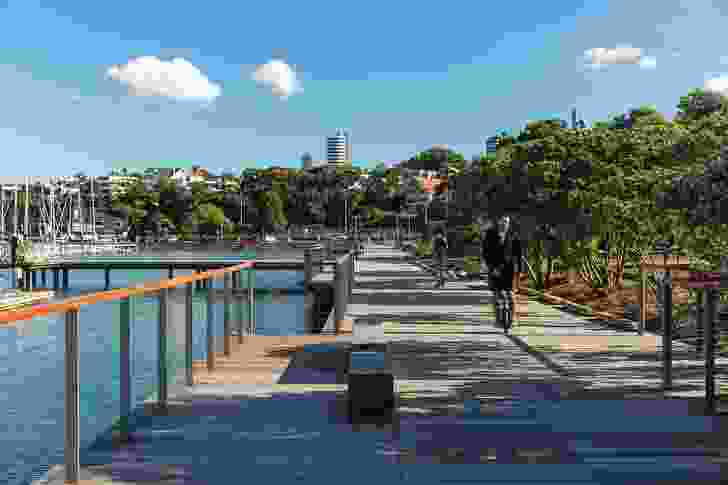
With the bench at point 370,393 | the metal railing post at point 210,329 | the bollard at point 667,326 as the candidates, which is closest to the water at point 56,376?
the bench at point 370,393

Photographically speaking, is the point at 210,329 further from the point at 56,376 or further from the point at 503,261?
the point at 503,261

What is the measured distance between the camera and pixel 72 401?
480cm

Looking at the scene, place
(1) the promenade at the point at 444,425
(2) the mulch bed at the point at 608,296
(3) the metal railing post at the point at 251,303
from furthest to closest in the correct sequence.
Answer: (2) the mulch bed at the point at 608,296, (3) the metal railing post at the point at 251,303, (1) the promenade at the point at 444,425

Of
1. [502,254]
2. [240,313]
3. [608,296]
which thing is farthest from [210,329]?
[608,296]

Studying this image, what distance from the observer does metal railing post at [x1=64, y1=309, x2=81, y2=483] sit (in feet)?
15.7

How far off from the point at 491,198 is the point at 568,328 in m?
10.6

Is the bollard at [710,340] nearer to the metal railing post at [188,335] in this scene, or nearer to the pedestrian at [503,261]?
the metal railing post at [188,335]

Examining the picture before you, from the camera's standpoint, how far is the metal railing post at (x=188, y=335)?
783cm

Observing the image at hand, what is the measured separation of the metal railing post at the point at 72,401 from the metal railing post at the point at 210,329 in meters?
4.24

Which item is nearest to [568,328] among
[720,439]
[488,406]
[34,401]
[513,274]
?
[513,274]

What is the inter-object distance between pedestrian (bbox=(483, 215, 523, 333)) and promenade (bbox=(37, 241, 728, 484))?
1838 mm

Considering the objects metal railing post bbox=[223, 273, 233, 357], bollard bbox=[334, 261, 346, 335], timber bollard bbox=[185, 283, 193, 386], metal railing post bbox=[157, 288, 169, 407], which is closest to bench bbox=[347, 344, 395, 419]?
metal railing post bbox=[157, 288, 169, 407]

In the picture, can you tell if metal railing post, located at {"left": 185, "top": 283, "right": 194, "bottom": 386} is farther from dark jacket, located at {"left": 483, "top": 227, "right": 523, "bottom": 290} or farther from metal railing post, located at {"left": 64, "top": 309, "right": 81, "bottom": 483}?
dark jacket, located at {"left": 483, "top": 227, "right": 523, "bottom": 290}

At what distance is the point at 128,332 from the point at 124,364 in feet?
0.70
